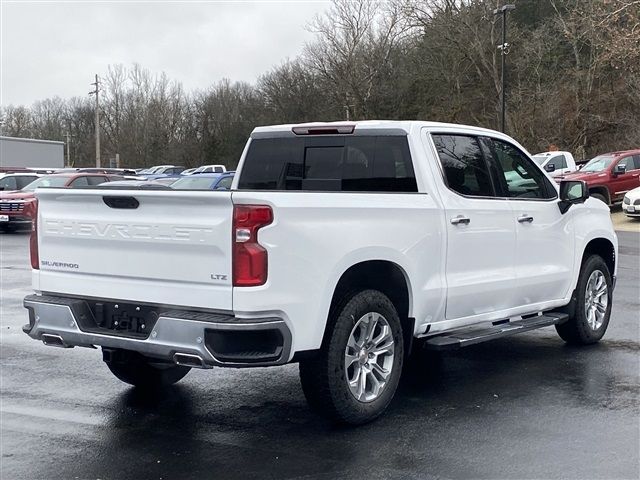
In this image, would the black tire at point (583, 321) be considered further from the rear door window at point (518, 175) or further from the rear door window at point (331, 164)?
the rear door window at point (331, 164)

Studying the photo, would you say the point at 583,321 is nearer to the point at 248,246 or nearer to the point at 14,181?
the point at 248,246

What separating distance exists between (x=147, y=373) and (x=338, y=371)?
1.90m

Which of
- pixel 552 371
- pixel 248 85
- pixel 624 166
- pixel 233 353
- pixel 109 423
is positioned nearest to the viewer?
pixel 233 353

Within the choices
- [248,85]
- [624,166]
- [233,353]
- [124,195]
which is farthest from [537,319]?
[248,85]

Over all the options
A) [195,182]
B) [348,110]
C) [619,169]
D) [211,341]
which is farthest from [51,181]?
[348,110]

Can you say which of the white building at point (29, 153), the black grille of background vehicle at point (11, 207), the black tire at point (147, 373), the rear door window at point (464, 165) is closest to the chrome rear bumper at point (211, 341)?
the black tire at point (147, 373)

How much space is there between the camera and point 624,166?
979 inches

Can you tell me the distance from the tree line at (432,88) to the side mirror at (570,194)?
16945mm

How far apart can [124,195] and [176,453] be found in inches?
62.3

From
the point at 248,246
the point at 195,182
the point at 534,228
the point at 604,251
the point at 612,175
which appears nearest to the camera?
the point at 248,246

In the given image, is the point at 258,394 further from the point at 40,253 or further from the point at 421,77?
the point at 421,77

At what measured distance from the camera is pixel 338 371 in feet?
15.9

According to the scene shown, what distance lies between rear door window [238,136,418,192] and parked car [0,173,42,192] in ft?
64.3

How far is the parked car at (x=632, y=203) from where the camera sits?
74.5 ft
